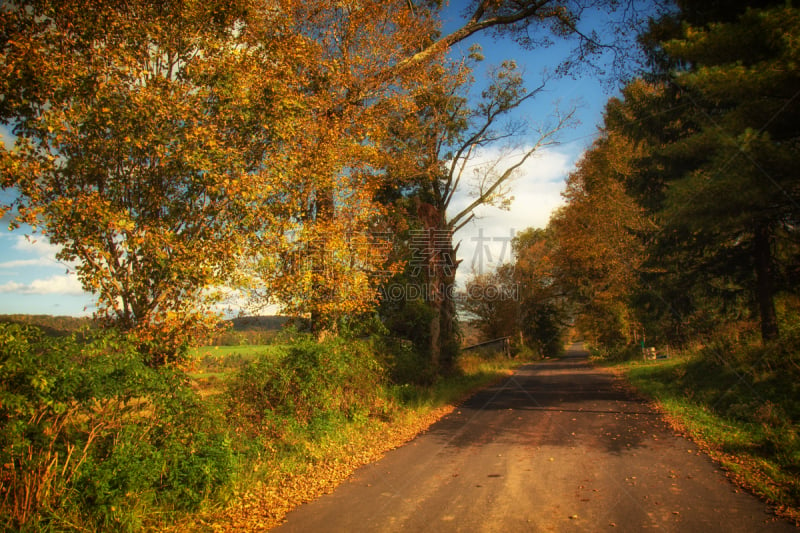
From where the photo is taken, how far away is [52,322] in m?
5.75

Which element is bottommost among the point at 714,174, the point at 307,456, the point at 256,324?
the point at 307,456

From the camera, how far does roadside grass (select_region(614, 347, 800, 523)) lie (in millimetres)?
5551

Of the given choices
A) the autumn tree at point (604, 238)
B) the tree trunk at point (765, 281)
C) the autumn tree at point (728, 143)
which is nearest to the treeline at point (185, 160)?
the autumn tree at point (728, 143)

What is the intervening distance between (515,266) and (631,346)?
15.9 metres

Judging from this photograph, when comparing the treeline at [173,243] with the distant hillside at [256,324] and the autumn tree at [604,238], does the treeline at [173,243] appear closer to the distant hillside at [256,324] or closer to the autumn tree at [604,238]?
the distant hillside at [256,324]

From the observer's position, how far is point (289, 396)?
28.5 feet

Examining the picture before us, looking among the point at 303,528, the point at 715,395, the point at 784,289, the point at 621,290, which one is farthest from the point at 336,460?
the point at 621,290

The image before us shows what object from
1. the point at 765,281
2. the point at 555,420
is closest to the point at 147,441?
the point at 555,420

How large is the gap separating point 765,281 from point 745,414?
4.99 meters

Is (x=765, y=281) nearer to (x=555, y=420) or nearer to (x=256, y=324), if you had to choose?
(x=555, y=420)

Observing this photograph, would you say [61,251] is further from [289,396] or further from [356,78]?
[356,78]

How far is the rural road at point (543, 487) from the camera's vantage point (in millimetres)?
4598

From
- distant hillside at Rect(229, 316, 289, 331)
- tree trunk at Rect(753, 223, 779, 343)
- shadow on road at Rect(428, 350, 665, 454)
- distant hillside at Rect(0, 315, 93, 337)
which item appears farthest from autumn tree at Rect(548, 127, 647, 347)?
distant hillside at Rect(0, 315, 93, 337)

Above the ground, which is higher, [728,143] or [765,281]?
[728,143]
